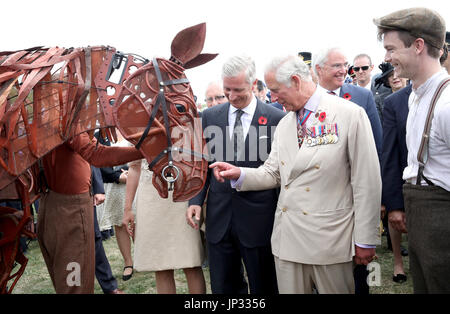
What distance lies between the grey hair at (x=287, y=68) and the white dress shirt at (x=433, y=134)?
28.7 inches

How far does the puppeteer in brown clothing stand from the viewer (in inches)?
104

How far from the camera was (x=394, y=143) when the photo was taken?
2.85 metres

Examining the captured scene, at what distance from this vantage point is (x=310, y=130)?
252 centimetres

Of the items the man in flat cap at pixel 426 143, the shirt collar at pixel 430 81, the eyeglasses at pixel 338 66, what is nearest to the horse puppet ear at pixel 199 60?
the man in flat cap at pixel 426 143

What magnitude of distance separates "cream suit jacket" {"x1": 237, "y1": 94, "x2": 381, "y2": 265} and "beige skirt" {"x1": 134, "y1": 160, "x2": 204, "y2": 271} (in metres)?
0.99

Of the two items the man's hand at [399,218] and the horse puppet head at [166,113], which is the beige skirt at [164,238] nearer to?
the horse puppet head at [166,113]

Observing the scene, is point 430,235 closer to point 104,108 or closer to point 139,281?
point 104,108

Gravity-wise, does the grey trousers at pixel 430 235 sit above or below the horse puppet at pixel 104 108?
below

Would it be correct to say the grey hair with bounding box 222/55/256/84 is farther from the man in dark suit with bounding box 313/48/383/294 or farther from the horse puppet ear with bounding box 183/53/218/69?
the man in dark suit with bounding box 313/48/383/294

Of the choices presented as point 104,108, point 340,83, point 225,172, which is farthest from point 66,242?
point 340,83

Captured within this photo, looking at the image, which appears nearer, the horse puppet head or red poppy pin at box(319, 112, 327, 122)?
the horse puppet head

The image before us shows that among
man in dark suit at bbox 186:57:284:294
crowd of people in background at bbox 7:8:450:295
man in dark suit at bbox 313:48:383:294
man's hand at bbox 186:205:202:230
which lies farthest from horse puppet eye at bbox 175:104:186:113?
man in dark suit at bbox 313:48:383:294

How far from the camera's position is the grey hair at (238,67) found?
2906mm
